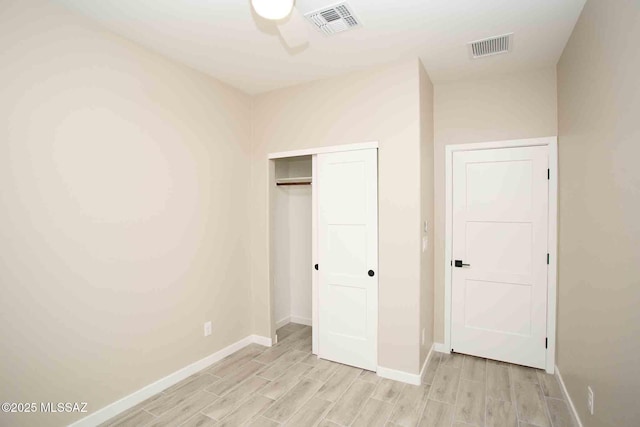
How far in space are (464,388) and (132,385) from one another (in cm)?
278

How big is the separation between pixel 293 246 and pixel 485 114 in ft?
9.22

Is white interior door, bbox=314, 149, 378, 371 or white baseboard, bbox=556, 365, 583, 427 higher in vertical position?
white interior door, bbox=314, 149, 378, 371

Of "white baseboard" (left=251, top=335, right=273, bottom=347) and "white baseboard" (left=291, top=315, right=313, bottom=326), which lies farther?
"white baseboard" (left=291, top=315, right=313, bottom=326)

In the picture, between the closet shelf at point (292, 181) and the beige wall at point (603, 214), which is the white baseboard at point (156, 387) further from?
the beige wall at point (603, 214)

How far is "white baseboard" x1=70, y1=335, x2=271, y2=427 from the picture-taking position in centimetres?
220

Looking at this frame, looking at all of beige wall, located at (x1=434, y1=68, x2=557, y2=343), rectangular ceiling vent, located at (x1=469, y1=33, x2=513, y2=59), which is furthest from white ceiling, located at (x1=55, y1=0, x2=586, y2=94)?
beige wall, located at (x1=434, y1=68, x2=557, y2=343)

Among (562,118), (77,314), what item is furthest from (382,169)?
(77,314)

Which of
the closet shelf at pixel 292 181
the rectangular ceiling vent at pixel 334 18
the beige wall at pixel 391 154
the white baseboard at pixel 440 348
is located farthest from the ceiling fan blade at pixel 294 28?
the white baseboard at pixel 440 348

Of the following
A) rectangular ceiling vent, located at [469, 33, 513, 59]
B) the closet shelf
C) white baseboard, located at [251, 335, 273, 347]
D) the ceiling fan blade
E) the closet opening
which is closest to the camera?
the ceiling fan blade

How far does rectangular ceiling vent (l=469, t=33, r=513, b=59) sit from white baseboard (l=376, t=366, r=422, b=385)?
2.88 m

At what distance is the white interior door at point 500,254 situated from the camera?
295 centimetres

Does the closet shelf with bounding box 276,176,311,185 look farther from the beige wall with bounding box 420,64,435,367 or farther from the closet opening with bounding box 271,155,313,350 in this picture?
the beige wall with bounding box 420,64,435,367

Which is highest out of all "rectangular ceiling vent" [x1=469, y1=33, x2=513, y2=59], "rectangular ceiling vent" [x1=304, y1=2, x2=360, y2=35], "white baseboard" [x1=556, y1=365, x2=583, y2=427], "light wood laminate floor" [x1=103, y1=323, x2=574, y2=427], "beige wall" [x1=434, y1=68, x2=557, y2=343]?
"rectangular ceiling vent" [x1=304, y1=2, x2=360, y2=35]

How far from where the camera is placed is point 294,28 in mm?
2098
